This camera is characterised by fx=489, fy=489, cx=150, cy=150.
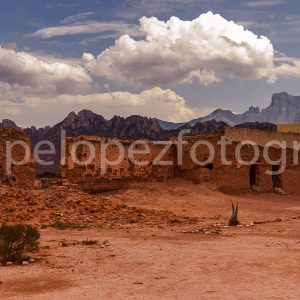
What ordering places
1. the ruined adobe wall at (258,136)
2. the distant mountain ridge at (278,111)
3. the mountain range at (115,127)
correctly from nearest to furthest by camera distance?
the ruined adobe wall at (258,136) < the mountain range at (115,127) < the distant mountain ridge at (278,111)

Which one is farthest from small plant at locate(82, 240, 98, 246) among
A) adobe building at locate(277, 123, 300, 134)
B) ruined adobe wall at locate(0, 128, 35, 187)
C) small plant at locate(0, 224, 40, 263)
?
adobe building at locate(277, 123, 300, 134)

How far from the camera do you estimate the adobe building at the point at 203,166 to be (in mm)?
21344

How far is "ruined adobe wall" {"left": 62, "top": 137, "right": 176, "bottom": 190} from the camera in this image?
21.1 m

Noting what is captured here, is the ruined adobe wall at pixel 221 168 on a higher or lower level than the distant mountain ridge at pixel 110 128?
lower

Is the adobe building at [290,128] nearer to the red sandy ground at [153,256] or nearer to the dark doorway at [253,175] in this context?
the dark doorway at [253,175]

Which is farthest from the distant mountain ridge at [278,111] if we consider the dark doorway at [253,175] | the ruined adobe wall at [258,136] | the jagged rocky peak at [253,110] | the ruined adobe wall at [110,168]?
the ruined adobe wall at [110,168]

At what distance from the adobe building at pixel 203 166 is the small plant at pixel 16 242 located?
445 inches

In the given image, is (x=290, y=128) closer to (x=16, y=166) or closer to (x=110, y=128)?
(x=16, y=166)

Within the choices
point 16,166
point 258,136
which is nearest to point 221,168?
point 258,136

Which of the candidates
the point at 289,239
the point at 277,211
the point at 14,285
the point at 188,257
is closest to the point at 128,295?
the point at 14,285

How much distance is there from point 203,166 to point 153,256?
15.7 metres

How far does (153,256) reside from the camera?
9.68 metres

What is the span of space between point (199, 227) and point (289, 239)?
2.99 meters

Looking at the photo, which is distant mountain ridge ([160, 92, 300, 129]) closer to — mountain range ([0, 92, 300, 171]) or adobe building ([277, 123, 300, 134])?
mountain range ([0, 92, 300, 171])
